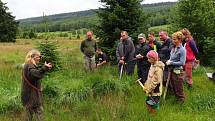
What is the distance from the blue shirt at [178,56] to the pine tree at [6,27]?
1963 inches

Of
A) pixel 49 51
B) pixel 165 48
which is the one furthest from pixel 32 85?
pixel 49 51

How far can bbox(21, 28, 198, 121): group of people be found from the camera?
929cm

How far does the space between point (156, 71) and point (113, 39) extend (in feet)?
30.4

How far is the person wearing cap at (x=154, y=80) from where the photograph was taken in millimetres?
10266

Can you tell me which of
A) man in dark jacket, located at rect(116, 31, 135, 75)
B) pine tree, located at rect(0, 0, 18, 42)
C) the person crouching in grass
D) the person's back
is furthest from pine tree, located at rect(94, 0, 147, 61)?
pine tree, located at rect(0, 0, 18, 42)

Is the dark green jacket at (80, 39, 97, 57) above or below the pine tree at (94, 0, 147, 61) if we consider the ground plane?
below

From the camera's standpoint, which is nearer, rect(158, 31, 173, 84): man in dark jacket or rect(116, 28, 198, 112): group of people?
rect(116, 28, 198, 112): group of people

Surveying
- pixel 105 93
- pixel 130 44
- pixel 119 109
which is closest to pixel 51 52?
pixel 130 44

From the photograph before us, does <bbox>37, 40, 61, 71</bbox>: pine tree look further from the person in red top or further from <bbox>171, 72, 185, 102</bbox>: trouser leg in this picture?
<bbox>171, 72, 185, 102</bbox>: trouser leg

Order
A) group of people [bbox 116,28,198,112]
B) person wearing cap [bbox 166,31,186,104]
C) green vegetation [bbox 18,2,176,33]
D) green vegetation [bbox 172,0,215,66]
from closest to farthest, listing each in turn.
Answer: group of people [bbox 116,28,198,112], person wearing cap [bbox 166,31,186,104], green vegetation [bbox 18,2,176,33], green vegetation [bbox 172,0,215,66]

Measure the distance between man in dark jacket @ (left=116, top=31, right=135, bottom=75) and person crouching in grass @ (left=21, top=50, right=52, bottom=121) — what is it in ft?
18.3

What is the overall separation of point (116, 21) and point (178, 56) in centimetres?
774

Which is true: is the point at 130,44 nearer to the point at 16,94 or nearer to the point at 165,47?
the point at 165,47

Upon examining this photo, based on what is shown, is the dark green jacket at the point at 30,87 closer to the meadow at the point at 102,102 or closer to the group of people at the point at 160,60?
the meadow at the point at 102,102
